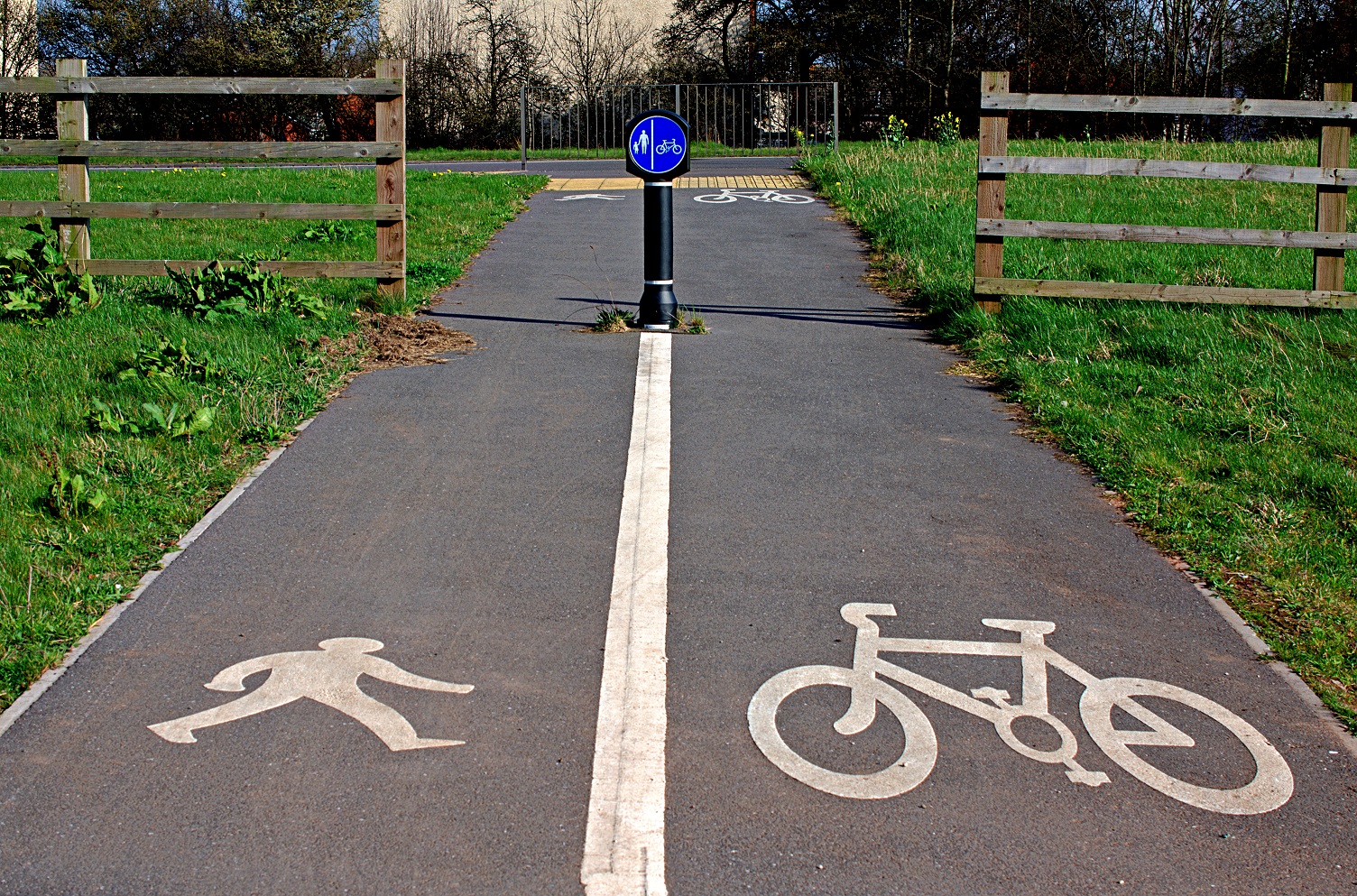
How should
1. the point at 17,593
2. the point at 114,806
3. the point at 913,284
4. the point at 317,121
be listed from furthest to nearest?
the point at 317,121 < the point at 913,284 < the point at 17,593 < the point at 114,806

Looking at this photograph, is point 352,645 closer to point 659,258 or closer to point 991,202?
point 659,258

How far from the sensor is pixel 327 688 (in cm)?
394

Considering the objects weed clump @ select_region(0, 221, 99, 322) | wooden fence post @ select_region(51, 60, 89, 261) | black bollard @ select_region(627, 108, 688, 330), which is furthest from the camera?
wooden fence post @ select_region(51, 60, 89, 261)

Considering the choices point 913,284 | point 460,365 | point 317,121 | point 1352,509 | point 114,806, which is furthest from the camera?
point 317,121

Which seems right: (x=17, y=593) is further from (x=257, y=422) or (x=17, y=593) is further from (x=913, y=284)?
(x=913, y=284)

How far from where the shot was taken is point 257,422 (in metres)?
6.60

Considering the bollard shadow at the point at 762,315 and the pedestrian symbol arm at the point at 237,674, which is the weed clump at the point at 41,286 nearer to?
the bollard shadow at the point at 762,315

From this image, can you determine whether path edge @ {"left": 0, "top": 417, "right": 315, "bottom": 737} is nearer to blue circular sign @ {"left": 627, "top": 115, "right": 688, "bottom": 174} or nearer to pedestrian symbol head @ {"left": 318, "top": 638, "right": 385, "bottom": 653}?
pedestrian symbol head @ {"left": 318, "top": 638, "right": 385, "bottom": 653}

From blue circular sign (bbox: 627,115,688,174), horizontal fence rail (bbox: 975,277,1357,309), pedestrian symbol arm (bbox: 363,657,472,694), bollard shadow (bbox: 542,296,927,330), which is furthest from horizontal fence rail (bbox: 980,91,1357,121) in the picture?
pedestrian symbol arm (bbox: 363,657,472,694)

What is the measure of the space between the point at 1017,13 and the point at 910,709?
117ft

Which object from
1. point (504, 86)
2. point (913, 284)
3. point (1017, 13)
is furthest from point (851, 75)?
point (913, 284)

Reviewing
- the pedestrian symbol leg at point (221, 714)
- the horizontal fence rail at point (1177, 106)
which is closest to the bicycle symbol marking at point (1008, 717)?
the pedestrian symbol leg at point (221, 714)

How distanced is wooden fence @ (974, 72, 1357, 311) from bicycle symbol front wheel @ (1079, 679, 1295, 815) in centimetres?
589

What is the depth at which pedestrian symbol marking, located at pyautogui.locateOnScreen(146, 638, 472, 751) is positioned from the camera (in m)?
3.68
